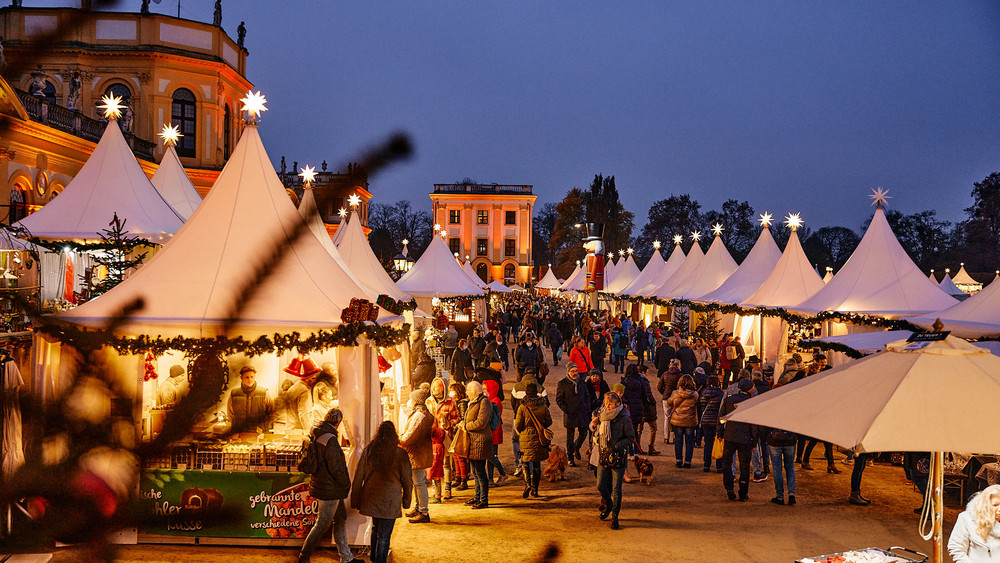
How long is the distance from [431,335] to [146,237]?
27.0ft

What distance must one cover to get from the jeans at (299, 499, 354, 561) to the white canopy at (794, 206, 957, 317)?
436 inches

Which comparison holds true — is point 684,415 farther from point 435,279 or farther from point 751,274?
point 751,274

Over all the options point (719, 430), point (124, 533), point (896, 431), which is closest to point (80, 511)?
point (124, 533)

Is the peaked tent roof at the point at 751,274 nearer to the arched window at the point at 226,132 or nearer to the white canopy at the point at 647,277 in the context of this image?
the white canopy at the point at 647,277

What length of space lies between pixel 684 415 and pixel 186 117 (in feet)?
73.8

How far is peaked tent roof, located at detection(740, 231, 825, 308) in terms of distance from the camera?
53.3ft

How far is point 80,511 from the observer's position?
966 millimetres

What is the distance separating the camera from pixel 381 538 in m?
5.84

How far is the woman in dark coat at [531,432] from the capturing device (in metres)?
8.16

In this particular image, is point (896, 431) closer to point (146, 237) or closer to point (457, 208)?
point (146, 237)

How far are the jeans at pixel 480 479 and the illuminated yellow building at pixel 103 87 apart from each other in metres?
4.23

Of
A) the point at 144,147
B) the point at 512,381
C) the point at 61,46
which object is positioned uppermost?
the point at 144,147

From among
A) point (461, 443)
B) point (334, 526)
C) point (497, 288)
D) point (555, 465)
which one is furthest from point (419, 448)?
point (497, 288)

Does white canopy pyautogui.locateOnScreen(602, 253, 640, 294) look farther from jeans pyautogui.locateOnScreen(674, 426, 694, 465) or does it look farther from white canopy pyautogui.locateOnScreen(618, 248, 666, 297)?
jeans pyautogui.locateOnScreen(674, 426, 694, 465)
